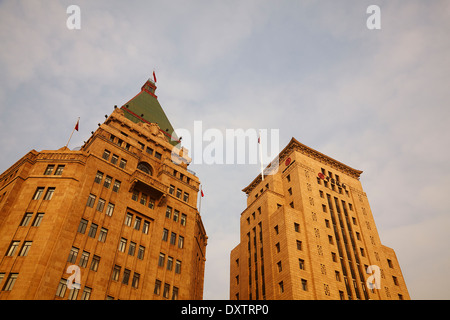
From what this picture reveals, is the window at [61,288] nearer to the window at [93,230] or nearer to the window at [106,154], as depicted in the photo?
the window at [93,230]

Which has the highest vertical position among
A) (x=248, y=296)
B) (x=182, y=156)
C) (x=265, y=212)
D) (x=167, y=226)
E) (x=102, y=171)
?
(x=182, y=156)

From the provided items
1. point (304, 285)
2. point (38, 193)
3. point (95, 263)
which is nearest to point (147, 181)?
point (95, 263)

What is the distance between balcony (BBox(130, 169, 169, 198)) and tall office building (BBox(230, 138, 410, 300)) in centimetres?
2202

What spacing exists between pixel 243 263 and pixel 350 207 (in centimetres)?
2518

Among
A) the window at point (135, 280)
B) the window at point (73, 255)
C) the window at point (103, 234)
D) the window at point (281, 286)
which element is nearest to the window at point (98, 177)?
the window at point (103, 234)

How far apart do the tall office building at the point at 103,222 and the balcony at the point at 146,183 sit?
17 centimetres

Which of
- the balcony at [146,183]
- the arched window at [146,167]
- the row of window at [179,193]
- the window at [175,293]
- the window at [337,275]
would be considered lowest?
the window at [175,293]

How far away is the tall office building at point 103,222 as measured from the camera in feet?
114

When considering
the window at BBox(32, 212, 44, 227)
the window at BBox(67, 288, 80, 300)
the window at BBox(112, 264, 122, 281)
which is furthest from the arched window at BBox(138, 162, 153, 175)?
the window at BBox(67, 288, 80, 300)

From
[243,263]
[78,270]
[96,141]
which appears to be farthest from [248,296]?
[96,141]

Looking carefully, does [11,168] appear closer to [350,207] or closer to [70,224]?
[70,224]

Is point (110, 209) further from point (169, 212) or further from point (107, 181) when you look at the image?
point (169, 212)

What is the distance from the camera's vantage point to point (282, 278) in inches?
2025

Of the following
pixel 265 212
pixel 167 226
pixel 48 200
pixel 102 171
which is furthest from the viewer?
pixel 265 212
